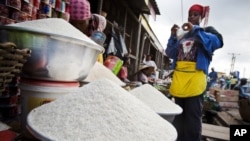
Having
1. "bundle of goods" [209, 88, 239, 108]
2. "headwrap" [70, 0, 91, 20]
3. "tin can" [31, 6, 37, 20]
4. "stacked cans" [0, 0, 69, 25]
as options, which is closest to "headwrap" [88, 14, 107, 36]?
"headwrap" [70, 0, 91, 20]

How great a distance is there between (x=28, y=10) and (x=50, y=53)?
65 centimetres

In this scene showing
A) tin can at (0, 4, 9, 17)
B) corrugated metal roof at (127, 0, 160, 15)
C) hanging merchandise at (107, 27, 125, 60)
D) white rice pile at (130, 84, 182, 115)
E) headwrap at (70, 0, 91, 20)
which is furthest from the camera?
corrugated metal roof at (127, 0, 160, 15)

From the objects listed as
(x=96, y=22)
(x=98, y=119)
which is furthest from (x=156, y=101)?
(x=96, y=22)

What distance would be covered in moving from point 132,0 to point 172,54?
231 cm

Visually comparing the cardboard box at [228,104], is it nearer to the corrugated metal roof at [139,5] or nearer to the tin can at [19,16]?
the corrugated metal roof at [139,5]

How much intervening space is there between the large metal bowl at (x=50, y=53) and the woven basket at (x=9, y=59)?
68 millimetres

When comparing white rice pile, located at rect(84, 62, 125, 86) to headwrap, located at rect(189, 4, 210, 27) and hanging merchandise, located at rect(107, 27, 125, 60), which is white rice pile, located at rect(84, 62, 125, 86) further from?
hanging merchandise, located at rect(107, 27, 125, 60)

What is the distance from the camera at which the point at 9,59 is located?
2.29 feet

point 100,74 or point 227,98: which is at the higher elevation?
point 100,74

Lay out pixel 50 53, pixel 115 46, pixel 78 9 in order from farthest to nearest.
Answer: pixel 115 46 → pixel 78 9 → pixel 50 53

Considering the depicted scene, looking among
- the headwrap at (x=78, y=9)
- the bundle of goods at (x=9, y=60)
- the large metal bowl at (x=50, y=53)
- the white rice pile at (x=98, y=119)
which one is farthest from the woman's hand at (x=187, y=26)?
the bundle of goods at (x=9, y=60)

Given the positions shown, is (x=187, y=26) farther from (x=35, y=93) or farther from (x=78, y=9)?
(x=35, y=93)

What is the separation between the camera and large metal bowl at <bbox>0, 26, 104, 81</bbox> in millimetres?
809

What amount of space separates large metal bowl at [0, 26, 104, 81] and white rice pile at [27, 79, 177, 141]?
152mm
